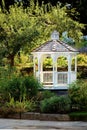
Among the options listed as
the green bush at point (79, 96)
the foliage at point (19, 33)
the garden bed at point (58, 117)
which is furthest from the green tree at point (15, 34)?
the garden bed at point (58, 117)

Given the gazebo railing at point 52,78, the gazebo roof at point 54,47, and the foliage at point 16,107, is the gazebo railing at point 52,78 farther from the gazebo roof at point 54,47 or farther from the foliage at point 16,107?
the foliage at point 16,107

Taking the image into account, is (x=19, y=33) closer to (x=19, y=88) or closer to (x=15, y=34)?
(x=15, y=34)

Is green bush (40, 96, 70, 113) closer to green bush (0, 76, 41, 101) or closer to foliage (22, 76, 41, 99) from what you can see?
green bush (0, 76, 41, 101)

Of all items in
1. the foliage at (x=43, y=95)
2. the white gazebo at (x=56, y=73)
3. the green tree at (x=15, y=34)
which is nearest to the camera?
the foliage at (x=43, y=95)

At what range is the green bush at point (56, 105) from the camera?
13.9 metres

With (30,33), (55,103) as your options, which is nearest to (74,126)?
(55,103)

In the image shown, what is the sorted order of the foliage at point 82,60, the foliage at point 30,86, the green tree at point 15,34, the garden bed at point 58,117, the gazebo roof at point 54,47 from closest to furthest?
the garden bed at point 58,117 < the foliage at point 30,86 < the gazebo roof at point 54,47 < the green tree at point 15,34 < the foliage at point 82,60

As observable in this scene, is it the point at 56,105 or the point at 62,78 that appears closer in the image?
the point at 56,105

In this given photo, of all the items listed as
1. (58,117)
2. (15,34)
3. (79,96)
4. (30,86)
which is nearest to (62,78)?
(15,34)

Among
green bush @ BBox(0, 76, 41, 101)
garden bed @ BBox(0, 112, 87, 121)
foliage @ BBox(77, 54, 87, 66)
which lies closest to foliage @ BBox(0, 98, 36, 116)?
green bush @ BBox(0, 76, 41, 101)

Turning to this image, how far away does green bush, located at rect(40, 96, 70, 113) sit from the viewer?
1388cm

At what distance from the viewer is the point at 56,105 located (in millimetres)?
13945

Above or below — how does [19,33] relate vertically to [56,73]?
above

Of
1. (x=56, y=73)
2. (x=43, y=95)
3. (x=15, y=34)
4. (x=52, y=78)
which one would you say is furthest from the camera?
(x=15, y=34)
